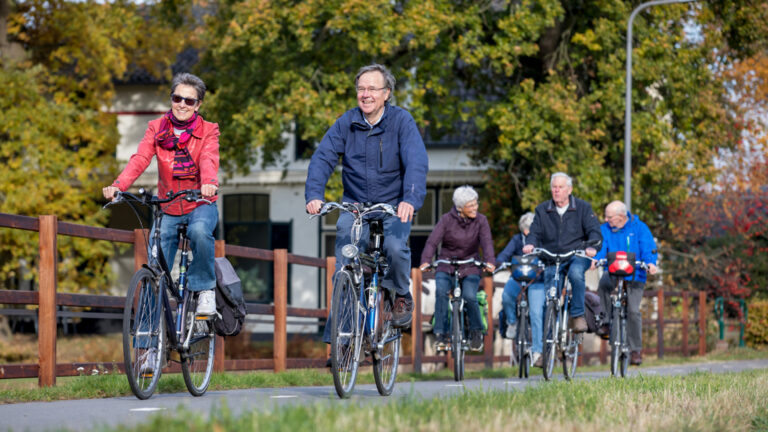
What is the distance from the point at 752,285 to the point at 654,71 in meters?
10.5

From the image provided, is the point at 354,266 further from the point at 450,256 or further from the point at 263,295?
the point at 263,295

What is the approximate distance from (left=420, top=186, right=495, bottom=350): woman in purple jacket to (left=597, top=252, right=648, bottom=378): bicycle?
4.27ft

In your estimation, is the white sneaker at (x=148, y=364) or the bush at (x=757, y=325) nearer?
the white sneaker at (x=148, y=364)

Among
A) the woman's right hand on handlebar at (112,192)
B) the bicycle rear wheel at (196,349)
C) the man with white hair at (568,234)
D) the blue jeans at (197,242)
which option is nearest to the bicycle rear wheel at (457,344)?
the man with white hair at (568,234)

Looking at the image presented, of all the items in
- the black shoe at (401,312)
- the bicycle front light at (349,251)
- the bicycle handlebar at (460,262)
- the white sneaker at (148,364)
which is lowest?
the white sneaker at (148,364)

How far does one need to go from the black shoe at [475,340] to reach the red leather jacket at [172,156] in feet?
16.4

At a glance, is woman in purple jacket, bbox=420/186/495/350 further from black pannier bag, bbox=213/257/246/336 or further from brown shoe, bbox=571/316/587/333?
black pannier bag, bbox=213/257/246/336

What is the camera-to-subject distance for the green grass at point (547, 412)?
454 centimetres

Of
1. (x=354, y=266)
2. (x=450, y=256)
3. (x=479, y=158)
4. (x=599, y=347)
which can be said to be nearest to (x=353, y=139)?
(x=354, y=266)

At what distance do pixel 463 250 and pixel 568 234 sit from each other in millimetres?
1194

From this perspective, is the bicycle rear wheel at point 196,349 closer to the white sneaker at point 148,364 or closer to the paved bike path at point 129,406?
the paved bike path at point 129,406

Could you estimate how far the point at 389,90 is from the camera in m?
7.72

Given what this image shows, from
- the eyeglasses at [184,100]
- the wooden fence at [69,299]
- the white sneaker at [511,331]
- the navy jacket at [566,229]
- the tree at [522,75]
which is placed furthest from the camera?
the tree at [522,75]

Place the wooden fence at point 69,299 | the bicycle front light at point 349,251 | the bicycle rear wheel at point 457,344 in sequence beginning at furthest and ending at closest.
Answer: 1. the bicycle rear wheel at point 457,344
2. the wooden fence at point 69,299
3. the bicycle front light at point 349,251
